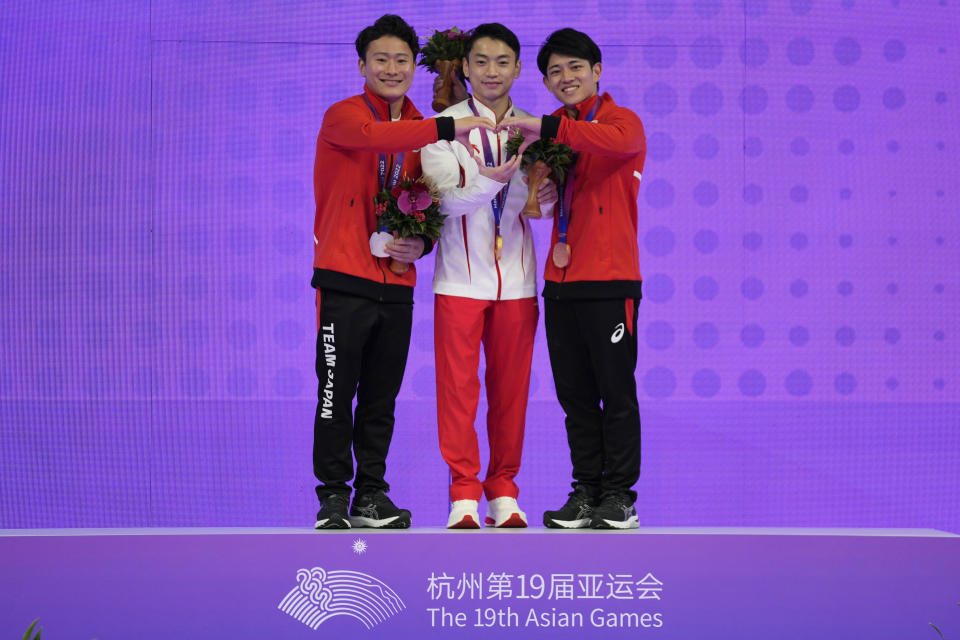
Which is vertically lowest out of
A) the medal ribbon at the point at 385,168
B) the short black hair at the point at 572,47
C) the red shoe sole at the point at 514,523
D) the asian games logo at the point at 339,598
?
the asian games logo at the point at 339,598

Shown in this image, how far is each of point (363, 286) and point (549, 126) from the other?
0.81 metres

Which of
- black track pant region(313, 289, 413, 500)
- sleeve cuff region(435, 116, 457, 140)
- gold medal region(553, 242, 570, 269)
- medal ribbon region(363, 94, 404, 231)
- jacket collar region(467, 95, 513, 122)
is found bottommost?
black track pant region(313, 289, 413, 500)

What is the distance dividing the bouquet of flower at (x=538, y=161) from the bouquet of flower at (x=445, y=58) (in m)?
0.43

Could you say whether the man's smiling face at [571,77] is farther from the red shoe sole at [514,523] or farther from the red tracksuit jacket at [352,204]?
the red shoe sole at [514,523]

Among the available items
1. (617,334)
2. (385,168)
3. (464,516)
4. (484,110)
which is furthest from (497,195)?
(464,516)

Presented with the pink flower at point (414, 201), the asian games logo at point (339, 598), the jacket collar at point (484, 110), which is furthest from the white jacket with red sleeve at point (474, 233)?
the asian games logo at point (339, 598)

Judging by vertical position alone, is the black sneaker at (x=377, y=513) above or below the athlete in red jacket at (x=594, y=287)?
below

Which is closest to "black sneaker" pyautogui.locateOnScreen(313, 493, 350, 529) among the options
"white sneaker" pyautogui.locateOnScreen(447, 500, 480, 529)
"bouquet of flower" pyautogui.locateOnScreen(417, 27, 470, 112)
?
"white sneaker" pyautogui.locateOnScreen(447, 500, 480, 529)

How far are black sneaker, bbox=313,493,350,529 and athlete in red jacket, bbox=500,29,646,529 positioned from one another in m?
0.68

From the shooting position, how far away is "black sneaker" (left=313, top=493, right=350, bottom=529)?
10.6ft

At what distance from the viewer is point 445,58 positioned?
3.57 m

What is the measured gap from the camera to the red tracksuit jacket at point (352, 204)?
11.0 ft

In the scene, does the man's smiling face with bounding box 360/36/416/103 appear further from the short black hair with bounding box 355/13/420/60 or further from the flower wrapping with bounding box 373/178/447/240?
the flower wrapping with bounding box 373/178/447/240

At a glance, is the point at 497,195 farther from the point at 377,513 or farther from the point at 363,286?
the point at 377,513
